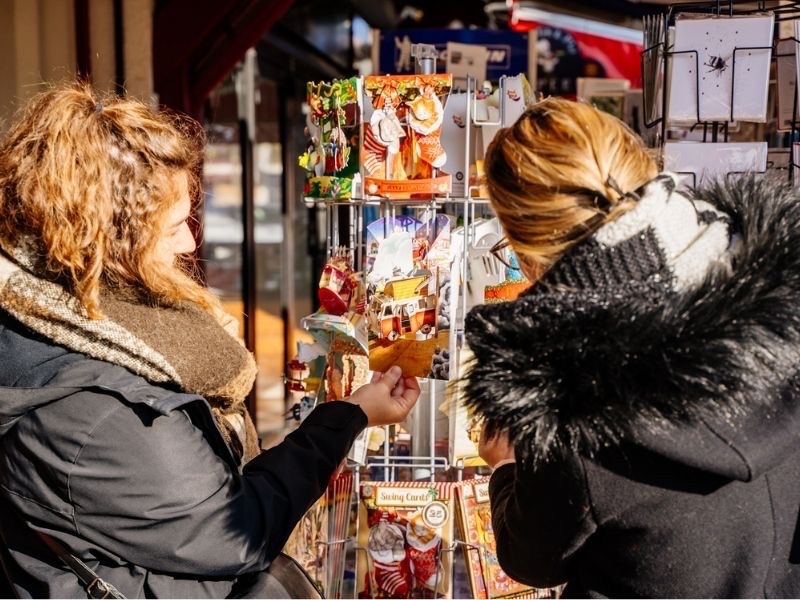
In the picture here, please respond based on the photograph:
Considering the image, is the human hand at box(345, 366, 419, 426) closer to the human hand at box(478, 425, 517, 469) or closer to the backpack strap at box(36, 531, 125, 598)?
the human hand at box(478, 425, 517, 469)

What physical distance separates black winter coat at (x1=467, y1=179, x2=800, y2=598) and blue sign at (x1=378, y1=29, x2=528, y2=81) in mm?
3336

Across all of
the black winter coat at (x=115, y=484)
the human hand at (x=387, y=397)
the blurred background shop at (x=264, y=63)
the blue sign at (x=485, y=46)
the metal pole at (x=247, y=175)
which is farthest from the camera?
the metal pole at (x=247, y=175)

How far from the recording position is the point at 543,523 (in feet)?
3.79

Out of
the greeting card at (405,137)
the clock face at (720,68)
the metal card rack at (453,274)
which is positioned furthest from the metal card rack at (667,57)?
the greeting card at (405,137)

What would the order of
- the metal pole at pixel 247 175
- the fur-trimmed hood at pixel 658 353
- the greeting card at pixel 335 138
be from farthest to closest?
the metal pole at pixel 247 175, the greeting card at pixel 335 138, the fur-trimmed hood at pixel 658 353

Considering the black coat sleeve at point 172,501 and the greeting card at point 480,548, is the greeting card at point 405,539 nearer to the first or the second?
the greeting card at point 480,548

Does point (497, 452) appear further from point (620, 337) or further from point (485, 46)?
point (485, 46)

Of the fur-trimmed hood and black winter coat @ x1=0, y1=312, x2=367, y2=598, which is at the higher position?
the fur-trimmed hood

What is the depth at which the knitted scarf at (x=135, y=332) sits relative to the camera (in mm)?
1250

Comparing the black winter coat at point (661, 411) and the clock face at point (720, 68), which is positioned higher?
the clock face at point (720, 68)

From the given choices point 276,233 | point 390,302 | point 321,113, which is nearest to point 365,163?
point 321,113

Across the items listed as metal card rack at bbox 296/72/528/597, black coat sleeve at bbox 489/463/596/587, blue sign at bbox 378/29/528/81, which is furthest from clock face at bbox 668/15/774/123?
blue sign at bbox 378/29/528/81

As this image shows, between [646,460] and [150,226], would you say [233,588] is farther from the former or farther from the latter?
[646,460]

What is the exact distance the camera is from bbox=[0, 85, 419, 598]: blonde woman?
1225mm
